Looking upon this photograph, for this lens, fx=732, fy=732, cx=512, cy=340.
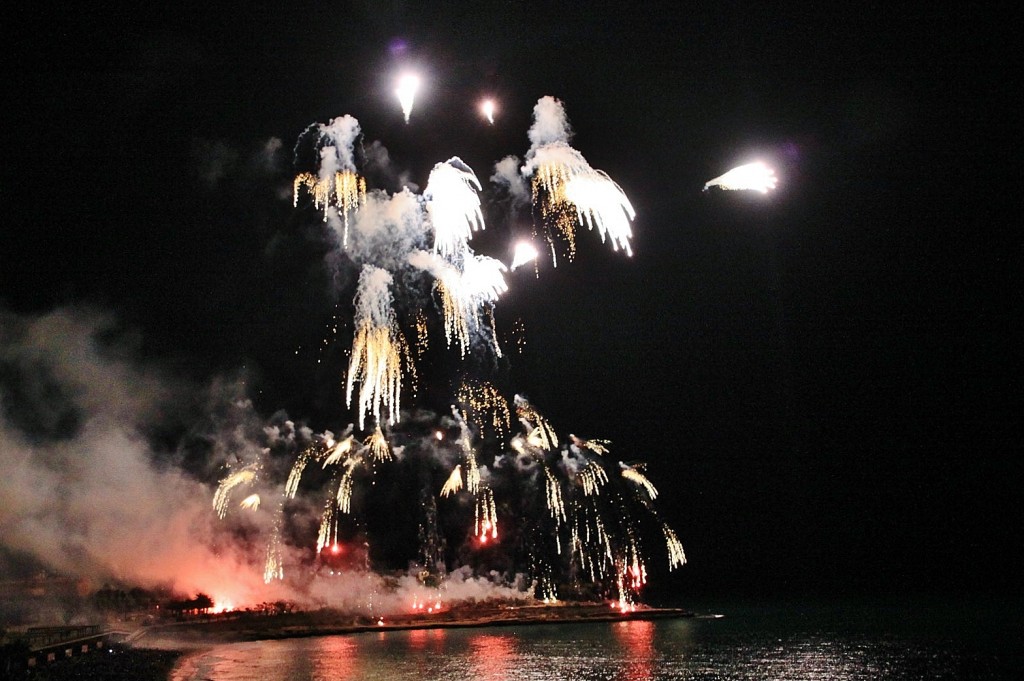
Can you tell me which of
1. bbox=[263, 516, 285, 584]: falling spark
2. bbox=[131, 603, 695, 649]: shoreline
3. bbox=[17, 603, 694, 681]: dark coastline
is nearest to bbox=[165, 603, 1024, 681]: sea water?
bbox=[17, 603, 694, 681]: dark coastline

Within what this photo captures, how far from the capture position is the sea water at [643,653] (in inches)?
1312

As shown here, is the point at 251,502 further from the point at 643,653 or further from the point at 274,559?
the point at 643,653

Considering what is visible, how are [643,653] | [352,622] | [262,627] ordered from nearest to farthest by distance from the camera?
1. [643,653]
2. [262,627]
3. [352,622]

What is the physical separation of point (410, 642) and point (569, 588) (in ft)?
150

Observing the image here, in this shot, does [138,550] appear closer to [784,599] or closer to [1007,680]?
[1007,680]

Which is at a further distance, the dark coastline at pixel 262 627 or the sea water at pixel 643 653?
the sea water at pixel 643 653

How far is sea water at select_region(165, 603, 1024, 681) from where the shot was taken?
33312 mm

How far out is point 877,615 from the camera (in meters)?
82.8

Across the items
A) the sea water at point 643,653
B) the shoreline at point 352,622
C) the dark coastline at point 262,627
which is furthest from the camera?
the shoreline at point 352,622

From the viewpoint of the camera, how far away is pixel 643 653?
43.3m

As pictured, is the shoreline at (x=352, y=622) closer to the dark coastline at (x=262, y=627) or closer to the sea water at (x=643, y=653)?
the dark coastline at (x=262, y=627)

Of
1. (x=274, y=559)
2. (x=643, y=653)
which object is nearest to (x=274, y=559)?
(x=274, y=559)

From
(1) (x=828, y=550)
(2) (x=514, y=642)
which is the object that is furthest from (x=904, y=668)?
(1) (x=828, y=550)

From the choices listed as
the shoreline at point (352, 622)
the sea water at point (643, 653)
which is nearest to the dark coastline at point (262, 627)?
the shoreline at point (352, 622)
